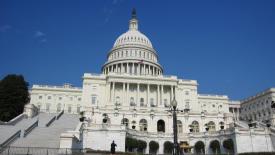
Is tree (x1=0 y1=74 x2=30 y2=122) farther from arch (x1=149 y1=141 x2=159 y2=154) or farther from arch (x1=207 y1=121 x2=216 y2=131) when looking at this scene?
arch (x1=207 y1=121 x2=216 y2=131)

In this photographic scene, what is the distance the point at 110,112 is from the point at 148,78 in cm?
3405

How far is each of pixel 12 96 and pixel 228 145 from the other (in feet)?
152

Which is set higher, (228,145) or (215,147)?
(228,145)

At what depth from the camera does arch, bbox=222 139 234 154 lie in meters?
50.5

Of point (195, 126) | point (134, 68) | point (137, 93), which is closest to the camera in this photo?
point (195, 126)

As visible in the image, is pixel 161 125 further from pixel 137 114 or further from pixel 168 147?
pixel 168 147

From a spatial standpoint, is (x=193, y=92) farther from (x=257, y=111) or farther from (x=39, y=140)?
(x=39, y=140)

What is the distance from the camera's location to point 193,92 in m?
102

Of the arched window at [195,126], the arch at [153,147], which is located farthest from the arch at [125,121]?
the arched window at [195,126]

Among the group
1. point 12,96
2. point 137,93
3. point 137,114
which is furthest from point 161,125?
point 12,96

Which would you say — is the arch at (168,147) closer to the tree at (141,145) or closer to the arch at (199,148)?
the tree at (141,145)

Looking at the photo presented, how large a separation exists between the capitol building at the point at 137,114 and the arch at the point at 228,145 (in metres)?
0.17

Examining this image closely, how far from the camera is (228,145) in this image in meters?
50.9

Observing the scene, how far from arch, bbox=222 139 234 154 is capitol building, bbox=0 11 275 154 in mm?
167
